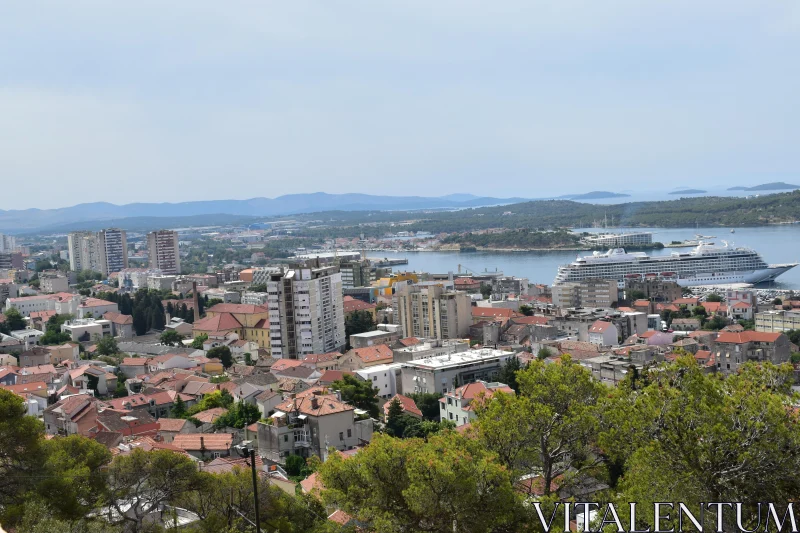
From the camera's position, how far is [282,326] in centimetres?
1281

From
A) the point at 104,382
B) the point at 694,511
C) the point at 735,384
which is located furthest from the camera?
the point at 104,382

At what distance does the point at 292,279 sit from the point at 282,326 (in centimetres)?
77

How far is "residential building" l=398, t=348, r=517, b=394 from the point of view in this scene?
10.1 meters

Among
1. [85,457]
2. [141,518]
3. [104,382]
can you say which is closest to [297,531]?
[141,518]

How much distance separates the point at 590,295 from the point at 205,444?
521 inches

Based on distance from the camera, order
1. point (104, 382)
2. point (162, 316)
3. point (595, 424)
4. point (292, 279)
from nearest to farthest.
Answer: point (595, 424) → point (104, 382) → point (292, 279) → point (162, 316)

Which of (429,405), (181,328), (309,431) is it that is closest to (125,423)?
(309,431)

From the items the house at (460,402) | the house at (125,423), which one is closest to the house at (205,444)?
the house at (125,423)

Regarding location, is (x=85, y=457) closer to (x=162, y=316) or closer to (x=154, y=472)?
(x=154, y=472)

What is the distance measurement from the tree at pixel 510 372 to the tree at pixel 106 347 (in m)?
7.14

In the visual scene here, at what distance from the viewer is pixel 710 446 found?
287 centimetres

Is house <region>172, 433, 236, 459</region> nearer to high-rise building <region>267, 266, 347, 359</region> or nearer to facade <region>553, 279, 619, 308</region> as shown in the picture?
high-rise building <region>267, 266, 347, 359</region>

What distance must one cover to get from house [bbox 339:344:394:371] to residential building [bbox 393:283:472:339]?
2533 millimetres

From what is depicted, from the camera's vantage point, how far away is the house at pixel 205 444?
6.86m
